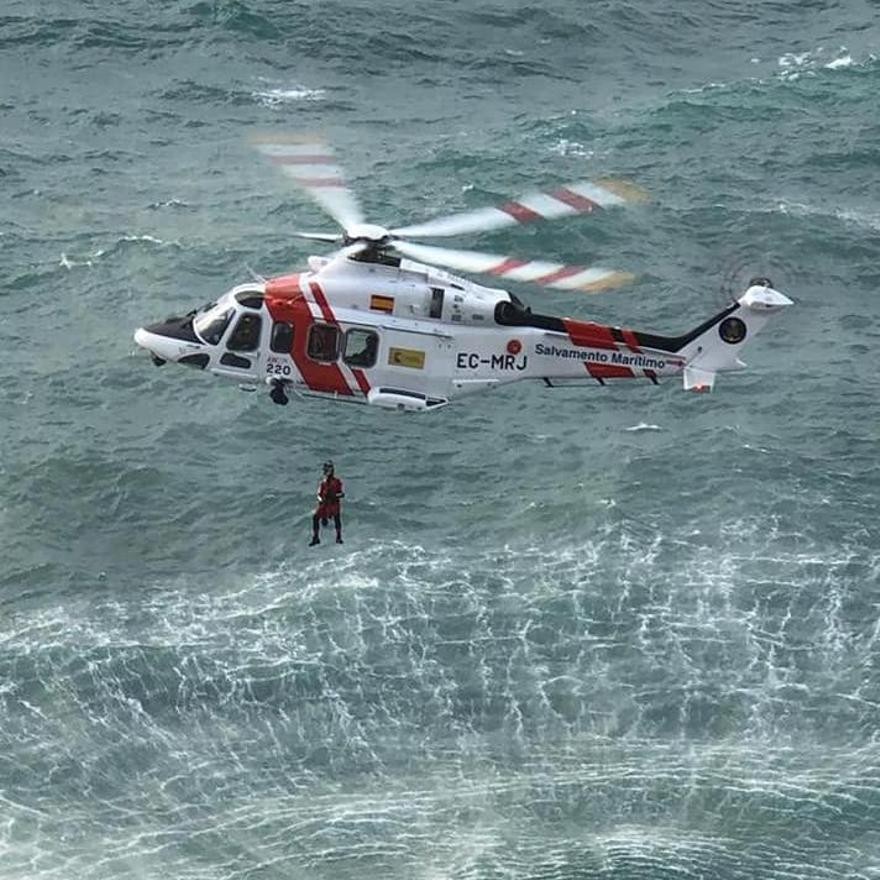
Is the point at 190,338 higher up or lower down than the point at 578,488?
higher up

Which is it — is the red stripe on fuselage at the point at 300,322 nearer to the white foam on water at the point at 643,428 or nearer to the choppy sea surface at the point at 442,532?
the choppy sea surface at the point at 442,532

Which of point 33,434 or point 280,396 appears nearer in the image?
point 280,396

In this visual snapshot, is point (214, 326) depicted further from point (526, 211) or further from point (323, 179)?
point (526, 211)

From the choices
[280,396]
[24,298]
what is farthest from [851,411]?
[24,298]

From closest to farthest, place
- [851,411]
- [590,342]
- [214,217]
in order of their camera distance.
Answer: [590,342]
[851,411]
[214,217]

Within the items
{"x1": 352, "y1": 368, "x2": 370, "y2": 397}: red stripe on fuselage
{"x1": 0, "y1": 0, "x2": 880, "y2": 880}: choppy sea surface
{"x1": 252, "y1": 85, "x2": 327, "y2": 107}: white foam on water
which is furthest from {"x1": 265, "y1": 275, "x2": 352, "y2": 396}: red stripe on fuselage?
{"x1": 252, "y1": 85, "x2": 327, "y2": 107}: white foam on water

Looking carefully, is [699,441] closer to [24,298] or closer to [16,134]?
[24,298]

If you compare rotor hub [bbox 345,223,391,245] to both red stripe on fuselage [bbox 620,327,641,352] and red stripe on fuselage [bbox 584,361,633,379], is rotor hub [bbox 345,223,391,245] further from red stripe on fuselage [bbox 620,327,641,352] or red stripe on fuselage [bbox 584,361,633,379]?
red stripe on fuselage [bbox 620,327,641,352]


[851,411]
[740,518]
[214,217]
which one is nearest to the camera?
[740,518]
